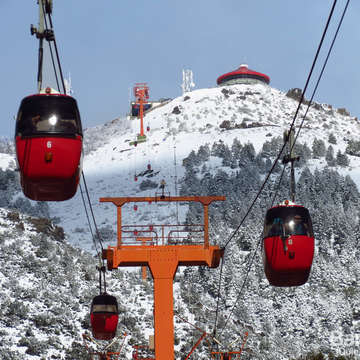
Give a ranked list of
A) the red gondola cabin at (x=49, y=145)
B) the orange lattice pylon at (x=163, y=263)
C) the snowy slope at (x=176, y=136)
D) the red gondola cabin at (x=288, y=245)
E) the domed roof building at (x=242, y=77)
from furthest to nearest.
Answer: the domed roof building at (x=242, y=77) → the snowy slope at (x=176, y=136) → the orange lattice pylon at (x=163, y=263) → the red gondola cabin at (x=288, y=245) → the red gondola cabin at (x=49, y=145)

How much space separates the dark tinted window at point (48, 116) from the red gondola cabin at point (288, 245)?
577 cm

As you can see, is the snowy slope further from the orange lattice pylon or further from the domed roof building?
the orange lattice pylon

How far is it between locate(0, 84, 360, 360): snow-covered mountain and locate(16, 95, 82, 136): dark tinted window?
19.3 meters

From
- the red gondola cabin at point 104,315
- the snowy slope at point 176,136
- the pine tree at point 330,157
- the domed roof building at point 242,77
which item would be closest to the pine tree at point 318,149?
the pine tree at point 330,157

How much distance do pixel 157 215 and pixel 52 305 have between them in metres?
24.2

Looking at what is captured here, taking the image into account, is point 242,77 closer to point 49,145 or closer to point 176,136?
point 176,136

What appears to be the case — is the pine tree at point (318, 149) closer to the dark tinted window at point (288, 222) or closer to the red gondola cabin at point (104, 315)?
the red gondola cabin at point (104, 315)

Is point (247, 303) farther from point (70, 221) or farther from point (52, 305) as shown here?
point (70, 221)

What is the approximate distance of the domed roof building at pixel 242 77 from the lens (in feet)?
405

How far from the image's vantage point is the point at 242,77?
12394 centimetres

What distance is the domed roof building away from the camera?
405ft

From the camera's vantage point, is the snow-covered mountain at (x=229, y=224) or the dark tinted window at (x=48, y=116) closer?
the dark tinted window at (x=48, y=116)

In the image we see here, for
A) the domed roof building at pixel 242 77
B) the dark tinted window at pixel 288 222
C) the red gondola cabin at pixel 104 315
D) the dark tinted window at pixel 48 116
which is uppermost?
the domed roof building at pixel 242 77

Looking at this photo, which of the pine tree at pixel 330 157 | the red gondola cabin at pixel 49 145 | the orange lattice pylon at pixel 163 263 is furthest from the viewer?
the pine tree at pixel 330 157
